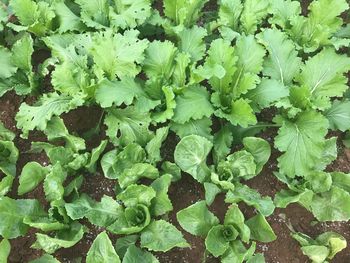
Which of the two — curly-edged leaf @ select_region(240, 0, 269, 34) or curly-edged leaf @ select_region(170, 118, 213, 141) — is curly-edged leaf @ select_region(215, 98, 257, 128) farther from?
curly-edged leaf @ select_region(240, 0, 269, 34)

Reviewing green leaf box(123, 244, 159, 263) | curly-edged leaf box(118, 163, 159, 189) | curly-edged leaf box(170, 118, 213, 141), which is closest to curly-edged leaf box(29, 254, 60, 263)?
green leaf box(123, 244, 159, 263)

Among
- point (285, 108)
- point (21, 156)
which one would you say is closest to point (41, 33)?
point (21, 156)

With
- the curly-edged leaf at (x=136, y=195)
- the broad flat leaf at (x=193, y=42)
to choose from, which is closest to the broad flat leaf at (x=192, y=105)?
the broad flat leaf at (x=193, y=42)

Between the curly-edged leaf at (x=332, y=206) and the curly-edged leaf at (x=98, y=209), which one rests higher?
the curly-edged leaf at (x=332, y=206)

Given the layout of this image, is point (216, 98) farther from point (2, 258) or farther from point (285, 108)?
point (2, 258)

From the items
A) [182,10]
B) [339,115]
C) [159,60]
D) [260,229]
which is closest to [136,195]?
[260,229]

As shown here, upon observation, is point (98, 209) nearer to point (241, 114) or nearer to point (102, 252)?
point (102, 252)

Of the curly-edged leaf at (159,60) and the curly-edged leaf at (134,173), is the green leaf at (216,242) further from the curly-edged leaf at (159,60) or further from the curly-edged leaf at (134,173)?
the curly-edged leaf at (159,60)
